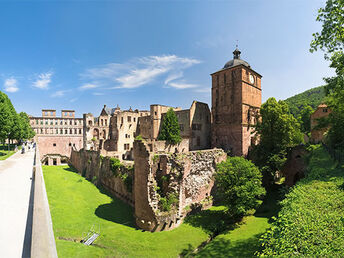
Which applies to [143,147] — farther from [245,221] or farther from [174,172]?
[245,221]

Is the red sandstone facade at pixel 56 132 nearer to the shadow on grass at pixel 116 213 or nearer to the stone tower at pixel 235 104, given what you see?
the shadow on grass at pixel 116 213

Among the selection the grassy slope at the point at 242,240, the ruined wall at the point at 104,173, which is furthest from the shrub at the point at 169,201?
the ruined wall at the point at 104,173

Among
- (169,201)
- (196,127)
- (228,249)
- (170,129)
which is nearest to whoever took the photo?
(228,249)

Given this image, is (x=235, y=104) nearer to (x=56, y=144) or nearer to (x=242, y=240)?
(x=242, y=240)

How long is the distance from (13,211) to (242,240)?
15194 millimetres

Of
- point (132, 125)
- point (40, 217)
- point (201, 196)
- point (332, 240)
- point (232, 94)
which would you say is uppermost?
point (232, 94)

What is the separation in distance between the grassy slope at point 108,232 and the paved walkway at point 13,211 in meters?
3.28

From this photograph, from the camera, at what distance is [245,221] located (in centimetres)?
1742

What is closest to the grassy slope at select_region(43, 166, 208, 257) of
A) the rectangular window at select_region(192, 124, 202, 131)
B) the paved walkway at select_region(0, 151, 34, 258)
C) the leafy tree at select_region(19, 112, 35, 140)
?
the paved walkway at select_region(0, 151, 34, 258)

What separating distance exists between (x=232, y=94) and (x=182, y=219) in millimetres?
20532

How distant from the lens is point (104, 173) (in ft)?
90.7

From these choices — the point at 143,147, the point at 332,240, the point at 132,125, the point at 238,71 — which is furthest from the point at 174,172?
the point at 132,125

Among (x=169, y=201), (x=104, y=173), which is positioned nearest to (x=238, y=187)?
(x=169, y=201)

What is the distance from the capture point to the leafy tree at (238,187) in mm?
16859
